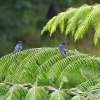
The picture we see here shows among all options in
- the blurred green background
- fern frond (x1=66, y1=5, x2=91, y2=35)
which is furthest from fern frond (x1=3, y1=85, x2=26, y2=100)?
the blurred green background

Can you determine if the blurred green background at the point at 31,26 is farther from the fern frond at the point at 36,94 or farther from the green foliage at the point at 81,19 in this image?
the fern frond at the point at 36,94

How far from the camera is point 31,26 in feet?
69.2

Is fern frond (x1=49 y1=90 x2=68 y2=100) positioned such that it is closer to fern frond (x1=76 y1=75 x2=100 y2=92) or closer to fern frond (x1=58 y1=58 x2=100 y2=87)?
fern frond (x1=58 y1=58 x2=100 y2=87)

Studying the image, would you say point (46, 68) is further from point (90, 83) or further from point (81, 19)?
point (81, 19)

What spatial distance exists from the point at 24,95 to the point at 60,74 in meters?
0.78

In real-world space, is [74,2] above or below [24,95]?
above

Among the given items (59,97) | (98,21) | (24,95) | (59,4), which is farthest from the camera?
(59,4)

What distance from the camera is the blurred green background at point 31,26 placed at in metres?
17.5

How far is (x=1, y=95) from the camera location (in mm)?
3631

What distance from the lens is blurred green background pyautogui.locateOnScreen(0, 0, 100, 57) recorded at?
17.5 m

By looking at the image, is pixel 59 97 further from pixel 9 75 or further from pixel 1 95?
pixel 9 75

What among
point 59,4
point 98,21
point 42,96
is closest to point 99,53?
point 59,4

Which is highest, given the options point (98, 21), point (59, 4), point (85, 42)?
point (59, 4)

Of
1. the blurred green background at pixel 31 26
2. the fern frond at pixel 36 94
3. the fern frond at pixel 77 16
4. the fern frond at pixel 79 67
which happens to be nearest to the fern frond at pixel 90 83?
the fern frond at pixel 79 67
